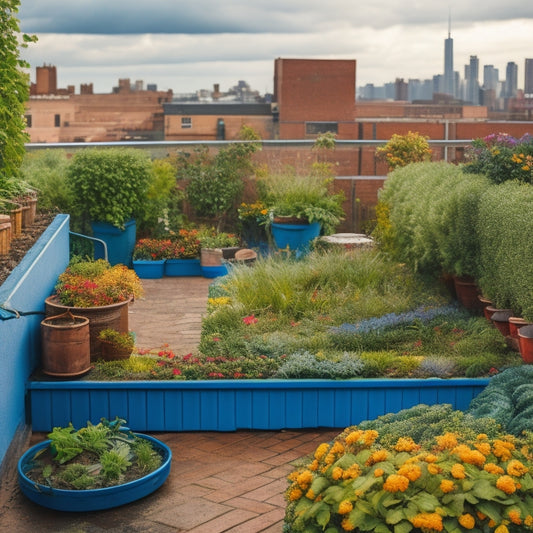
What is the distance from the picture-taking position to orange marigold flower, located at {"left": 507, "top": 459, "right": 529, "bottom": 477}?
301cm

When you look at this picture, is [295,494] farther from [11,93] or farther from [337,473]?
[11,93]

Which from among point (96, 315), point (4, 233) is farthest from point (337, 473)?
point (4, 233)

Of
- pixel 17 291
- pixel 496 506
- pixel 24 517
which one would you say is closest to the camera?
pixel 496 506

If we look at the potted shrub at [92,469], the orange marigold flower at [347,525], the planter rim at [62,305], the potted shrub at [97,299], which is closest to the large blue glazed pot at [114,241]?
the potted shrub at [97,299]

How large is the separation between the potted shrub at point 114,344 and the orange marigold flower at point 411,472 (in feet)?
10.1

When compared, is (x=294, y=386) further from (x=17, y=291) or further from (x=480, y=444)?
(x=480, y=444)

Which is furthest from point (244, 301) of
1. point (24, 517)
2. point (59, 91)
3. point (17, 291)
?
point (59, 91)

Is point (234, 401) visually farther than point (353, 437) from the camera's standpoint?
Yes

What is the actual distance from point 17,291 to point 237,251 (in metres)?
5.28

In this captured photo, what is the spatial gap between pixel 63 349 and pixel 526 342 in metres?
2.80

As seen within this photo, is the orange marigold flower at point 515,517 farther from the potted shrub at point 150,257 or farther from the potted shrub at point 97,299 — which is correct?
the potted shrub at point 150,257

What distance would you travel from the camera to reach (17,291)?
482 centimetres

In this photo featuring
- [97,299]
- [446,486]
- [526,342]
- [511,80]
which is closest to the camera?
[446,486]

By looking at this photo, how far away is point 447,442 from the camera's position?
3.27 metres
